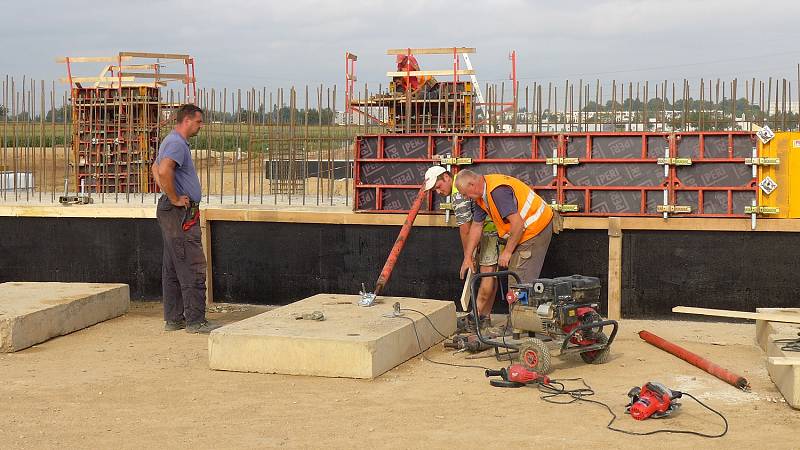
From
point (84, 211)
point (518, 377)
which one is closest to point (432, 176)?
point (518, 377)

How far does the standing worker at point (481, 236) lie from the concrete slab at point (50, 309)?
3.91 m

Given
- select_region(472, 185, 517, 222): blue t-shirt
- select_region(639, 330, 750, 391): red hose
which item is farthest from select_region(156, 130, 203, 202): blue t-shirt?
select_region(639, 330, 750, 391): red hose

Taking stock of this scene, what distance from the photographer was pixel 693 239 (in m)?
11.0

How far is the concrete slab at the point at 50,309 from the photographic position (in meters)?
9.68

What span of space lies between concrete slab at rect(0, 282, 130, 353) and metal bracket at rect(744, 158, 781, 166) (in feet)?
23.4

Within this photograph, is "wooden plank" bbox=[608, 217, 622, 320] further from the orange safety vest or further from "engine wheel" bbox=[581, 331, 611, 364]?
"engine wheel" bbox=[581, 331, 611, 364]

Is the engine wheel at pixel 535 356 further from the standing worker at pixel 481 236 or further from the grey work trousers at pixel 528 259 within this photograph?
the standing worker at pixel 481 236

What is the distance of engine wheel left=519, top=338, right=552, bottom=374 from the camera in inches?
320

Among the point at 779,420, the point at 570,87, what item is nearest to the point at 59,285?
the point at 570,87

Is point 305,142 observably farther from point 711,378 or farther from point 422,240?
point 711,378

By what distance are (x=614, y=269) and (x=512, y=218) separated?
2.11 metres

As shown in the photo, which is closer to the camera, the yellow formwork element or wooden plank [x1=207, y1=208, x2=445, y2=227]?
the yellow formwork element

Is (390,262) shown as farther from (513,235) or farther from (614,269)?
(614,269)

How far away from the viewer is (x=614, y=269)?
1113 cm
